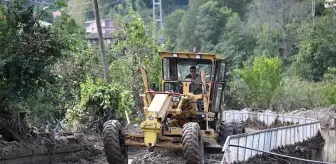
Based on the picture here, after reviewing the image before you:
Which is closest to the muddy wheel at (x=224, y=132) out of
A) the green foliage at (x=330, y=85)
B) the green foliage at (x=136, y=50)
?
the green foliage at (x=136, y=50)

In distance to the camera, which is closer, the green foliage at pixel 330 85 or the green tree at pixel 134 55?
the green tree at pixel 134 55

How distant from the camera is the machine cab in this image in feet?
53.2

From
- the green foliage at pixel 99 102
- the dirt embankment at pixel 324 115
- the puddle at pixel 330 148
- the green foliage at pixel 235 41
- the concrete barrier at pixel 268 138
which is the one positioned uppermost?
the green foliage at pixel 235 41

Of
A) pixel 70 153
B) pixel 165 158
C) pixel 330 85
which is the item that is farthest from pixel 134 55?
pixel 330 85

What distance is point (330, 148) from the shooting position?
3017 cm

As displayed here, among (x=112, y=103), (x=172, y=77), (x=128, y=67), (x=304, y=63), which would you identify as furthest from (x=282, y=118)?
(x=304, y=63)

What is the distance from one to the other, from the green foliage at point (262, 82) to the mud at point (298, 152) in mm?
21724

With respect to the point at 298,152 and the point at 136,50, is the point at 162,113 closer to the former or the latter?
the point at 298,152

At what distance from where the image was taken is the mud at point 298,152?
17769mm

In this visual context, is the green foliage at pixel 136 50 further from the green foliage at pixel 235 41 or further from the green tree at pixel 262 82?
the green foliage at pixel 235 41

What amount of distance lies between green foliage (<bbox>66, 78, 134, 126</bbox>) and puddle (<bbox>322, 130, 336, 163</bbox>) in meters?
→ 10.3

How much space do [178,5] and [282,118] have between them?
273 feet

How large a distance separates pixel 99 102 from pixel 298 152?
7.29m

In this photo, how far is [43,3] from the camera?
52.2ft
